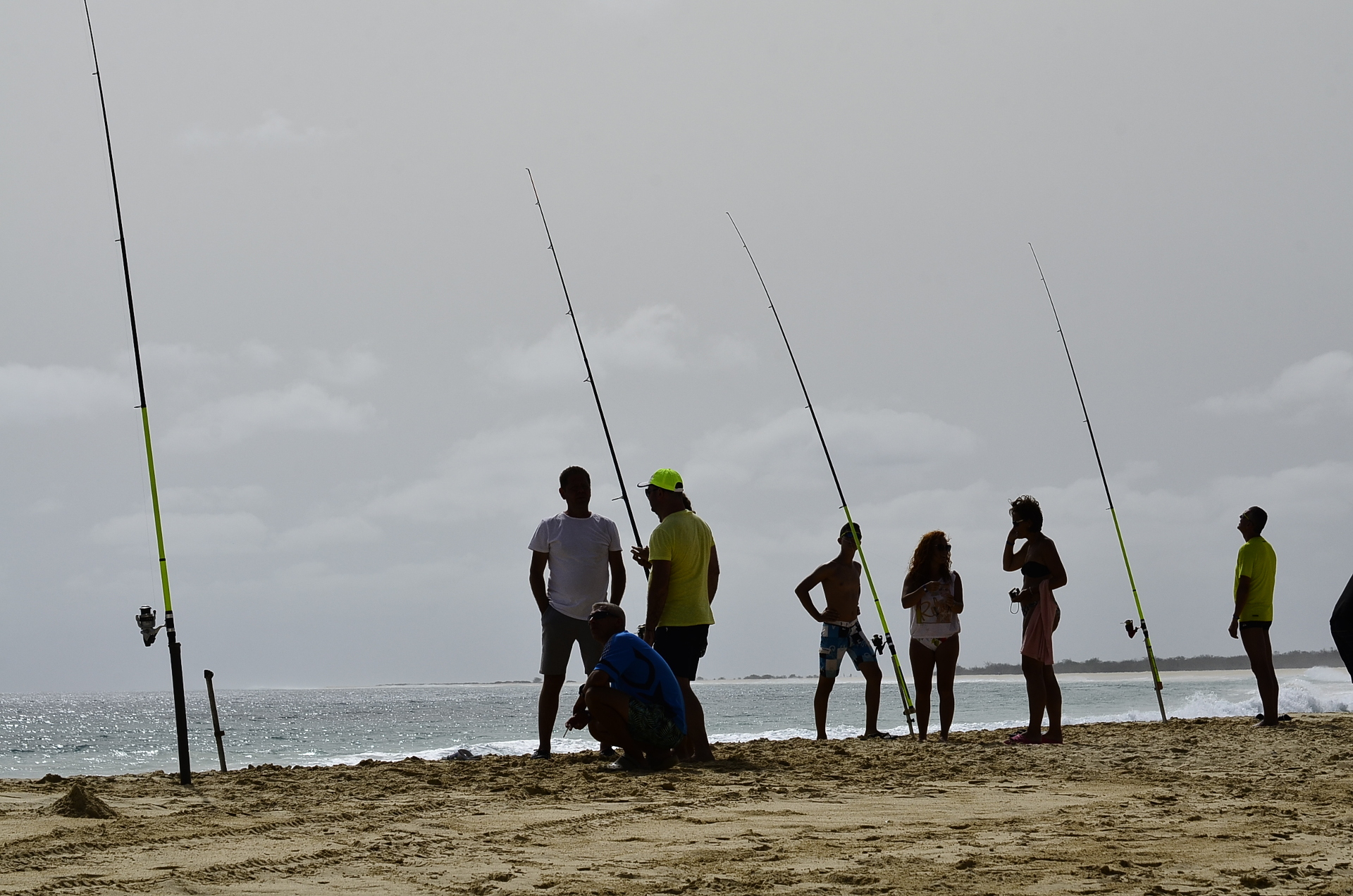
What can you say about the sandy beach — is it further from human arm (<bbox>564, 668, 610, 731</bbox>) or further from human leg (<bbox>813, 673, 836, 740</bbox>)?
human leg (<bbox>813, 673, 836, 740</bbox>)

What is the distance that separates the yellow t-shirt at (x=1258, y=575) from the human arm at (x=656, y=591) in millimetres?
4512

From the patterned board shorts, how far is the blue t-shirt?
0.08 ft

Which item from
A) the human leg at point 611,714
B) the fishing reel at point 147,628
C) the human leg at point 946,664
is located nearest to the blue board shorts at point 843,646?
the human leg at point 946,664

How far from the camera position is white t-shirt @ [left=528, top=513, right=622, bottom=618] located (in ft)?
22.7

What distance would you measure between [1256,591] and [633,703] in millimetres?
5008

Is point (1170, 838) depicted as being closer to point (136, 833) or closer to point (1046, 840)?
point (1046, 840)

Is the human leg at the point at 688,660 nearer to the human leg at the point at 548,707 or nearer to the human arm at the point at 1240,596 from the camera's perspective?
the human leg at the point at 548,707

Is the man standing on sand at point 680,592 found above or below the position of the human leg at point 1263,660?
above

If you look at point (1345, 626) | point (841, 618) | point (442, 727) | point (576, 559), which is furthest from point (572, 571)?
point (442, 727)

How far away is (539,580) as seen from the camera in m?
7.05

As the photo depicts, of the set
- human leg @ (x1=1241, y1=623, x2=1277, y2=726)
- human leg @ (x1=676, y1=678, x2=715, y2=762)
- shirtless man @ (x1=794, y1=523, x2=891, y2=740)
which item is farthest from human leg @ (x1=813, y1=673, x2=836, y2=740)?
human leg @ (x1=1241, y1=623, x2=1277, y2=726)

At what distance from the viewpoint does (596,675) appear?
5688mm

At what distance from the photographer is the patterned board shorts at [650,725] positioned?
5.72 m

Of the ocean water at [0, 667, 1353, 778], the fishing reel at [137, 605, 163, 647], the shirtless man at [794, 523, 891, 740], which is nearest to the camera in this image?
the fishing reel at [137, 605, 163, 647]
